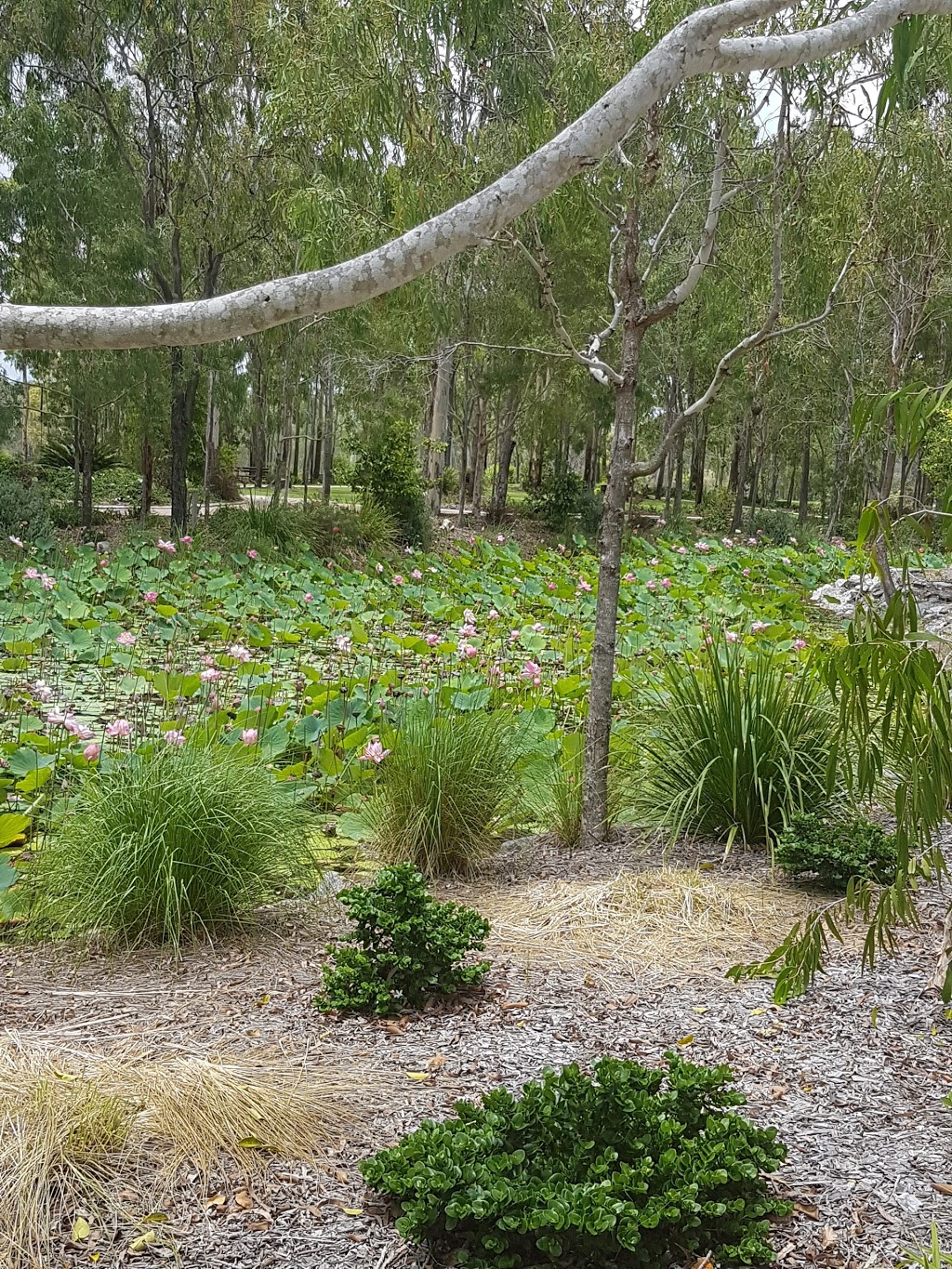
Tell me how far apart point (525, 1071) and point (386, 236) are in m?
8.44

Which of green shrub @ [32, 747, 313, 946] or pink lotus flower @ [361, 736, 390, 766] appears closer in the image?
green shrub @ [32, 747, 313, 946]

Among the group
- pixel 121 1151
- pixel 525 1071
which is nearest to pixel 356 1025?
pixel 525 1071

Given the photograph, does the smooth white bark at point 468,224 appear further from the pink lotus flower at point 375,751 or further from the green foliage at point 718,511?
the green foliage at point 718,511

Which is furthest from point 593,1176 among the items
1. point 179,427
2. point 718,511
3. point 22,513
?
point 718,511

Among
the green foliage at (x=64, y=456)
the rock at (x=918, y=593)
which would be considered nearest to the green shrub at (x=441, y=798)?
the rock at (x=918, y=593)

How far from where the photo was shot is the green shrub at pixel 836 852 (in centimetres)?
347

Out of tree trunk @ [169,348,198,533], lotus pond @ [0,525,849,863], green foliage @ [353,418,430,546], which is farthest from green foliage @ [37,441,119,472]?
lotus pond @ [0,525,849,863]

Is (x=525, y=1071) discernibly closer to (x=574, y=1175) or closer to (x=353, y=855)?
(x=574, y=1175)

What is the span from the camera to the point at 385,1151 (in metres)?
1.84

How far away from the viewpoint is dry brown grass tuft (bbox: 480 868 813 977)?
315cm

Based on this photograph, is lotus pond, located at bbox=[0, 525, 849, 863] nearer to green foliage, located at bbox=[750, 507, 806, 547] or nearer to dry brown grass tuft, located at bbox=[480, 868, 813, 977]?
dry brown grass tuft, located at bbox=[480, 868, 813, 977]

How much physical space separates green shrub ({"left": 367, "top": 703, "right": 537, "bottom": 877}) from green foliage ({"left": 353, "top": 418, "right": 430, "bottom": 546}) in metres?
10.1

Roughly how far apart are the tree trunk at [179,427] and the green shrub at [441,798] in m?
9.11

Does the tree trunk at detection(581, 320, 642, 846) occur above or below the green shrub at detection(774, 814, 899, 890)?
above
